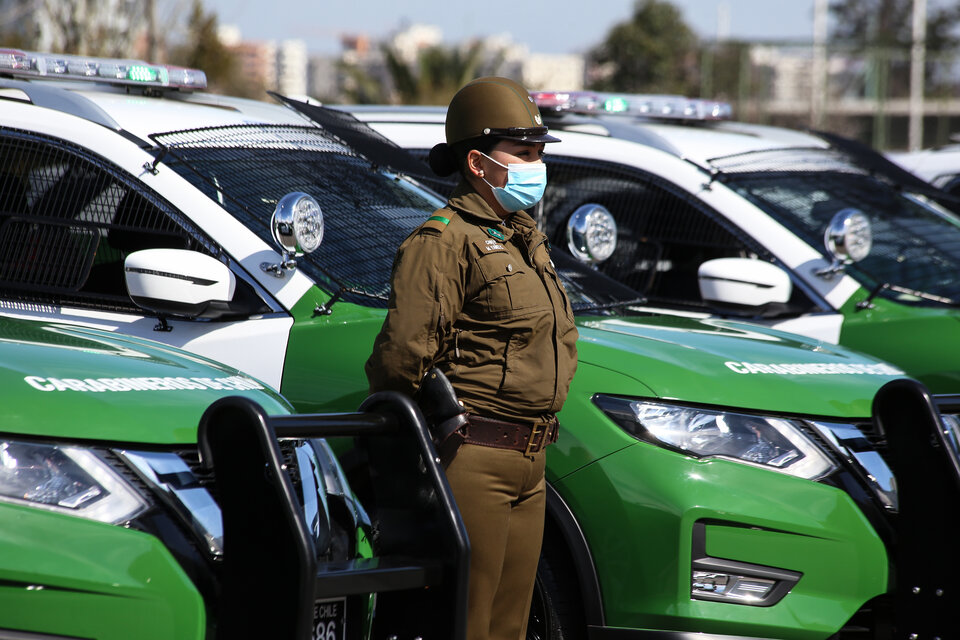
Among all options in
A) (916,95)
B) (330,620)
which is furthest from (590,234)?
(916,95)

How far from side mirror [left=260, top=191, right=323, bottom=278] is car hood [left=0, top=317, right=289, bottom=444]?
68 cm

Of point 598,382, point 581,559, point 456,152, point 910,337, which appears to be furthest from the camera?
point 910,337

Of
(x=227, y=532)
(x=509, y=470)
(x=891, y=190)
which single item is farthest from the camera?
(x=891, y=190)

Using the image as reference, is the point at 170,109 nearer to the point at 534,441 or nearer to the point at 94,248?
the point at 94,248

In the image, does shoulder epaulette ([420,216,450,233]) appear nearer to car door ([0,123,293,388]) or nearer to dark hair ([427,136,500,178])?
dark hair ([427,136,500,178])

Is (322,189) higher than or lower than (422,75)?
lower

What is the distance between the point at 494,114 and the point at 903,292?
108 inches

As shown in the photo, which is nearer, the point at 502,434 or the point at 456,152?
the point at 502,434

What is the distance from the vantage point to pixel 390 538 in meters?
2.69

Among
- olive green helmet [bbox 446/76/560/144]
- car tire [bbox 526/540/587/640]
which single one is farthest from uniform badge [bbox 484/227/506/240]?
car tire [bbox 526/540/587/640]

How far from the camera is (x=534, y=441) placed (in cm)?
300

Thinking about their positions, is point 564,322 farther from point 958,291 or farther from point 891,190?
point 891,190

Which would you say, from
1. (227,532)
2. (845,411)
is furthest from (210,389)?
(845,411)

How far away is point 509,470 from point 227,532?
0.79 m
